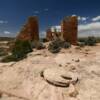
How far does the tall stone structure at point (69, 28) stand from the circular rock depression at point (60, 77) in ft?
38.6

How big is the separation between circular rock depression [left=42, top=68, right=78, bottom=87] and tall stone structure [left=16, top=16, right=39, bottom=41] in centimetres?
1545

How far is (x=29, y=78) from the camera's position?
1209 cm

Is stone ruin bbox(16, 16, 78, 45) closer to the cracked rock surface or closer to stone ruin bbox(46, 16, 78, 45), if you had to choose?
stone ruin bbox(46, 16, 78, 45)

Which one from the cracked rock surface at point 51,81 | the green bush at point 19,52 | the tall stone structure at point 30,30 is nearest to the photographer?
the cracked rock surface at point 51,81

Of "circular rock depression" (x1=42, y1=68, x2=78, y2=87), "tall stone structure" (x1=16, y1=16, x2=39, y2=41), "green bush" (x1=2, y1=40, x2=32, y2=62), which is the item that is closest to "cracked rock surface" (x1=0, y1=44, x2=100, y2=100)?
"circular rock depression" (x1=42, y1=68, x2=78, y2=87)

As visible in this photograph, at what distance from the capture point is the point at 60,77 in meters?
11.2

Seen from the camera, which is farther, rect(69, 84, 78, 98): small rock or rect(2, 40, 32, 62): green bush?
rect(2, 40, 32, 62): green bush

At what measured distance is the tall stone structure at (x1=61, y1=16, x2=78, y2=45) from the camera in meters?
23.3

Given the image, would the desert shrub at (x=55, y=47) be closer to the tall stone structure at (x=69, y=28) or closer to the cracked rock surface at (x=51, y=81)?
the tall stone structure at (x=69, y=28)

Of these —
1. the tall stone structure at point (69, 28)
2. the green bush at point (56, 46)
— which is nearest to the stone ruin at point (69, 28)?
the tall stone structure at point (69, 28)

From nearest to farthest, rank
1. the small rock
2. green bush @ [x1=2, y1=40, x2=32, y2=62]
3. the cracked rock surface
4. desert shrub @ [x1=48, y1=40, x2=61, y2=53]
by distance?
the small rock < the cracked rock surface < green bush @ [x1=2, y1=40, x2=32, y2=62] < desert shrub @ [x1=48, y1=40, x2=61, y2=53]

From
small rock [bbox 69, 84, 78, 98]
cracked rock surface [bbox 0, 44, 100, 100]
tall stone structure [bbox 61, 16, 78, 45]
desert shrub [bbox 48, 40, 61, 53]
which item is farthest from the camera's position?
tall stone structure [bbox 61, 16, 78, 45]

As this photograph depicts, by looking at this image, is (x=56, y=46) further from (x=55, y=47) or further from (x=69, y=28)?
(x=69, y=28)

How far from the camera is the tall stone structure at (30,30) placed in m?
26.8
